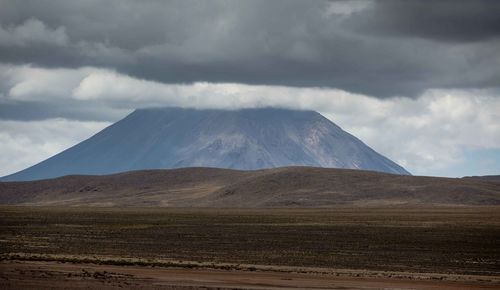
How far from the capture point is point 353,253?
59.0 m

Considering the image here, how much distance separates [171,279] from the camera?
129 feet

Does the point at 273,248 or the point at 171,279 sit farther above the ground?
the point at 273,248

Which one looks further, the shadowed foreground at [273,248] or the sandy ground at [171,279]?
the shadowed foreground at [273,248]

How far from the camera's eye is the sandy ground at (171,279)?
36.7m

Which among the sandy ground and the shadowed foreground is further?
the shadowed foreground

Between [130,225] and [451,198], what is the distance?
4479 inches

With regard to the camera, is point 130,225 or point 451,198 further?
point 451,198

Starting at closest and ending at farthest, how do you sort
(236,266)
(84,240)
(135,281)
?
(135,281), (236,266), (84,240)

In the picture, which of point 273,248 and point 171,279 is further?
point 273,248

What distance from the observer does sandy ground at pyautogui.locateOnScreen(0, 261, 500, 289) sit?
3666 cm

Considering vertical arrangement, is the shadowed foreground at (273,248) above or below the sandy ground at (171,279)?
above

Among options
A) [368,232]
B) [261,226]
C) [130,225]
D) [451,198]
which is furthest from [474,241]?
[451,198]

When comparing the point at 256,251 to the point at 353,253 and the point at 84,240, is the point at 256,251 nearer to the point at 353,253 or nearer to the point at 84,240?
the point at 353,253

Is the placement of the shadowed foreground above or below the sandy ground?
above
